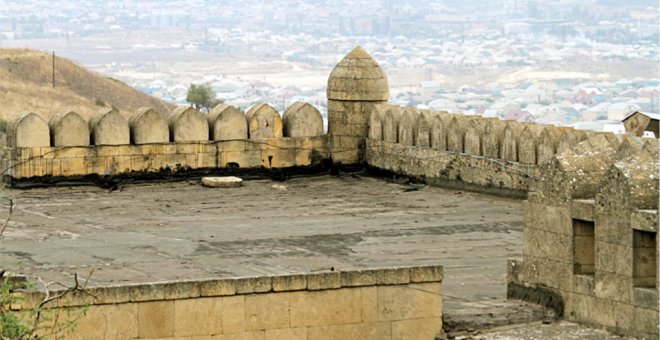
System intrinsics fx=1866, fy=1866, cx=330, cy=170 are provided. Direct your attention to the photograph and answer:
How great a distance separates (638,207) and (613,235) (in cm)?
32

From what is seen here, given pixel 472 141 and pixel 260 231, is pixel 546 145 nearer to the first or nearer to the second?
pixel 472 141

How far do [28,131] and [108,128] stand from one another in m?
1.08

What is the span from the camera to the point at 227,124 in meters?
25.4

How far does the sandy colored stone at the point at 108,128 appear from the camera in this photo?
2430 cm

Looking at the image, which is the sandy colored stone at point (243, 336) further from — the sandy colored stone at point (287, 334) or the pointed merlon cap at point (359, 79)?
the pointed merlon cap at point (359, 79)

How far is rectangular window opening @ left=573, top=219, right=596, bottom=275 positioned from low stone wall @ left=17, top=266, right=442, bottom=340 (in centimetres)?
117

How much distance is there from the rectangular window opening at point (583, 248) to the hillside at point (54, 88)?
300 ft

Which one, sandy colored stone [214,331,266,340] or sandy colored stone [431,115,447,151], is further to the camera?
sandy colored stone [431,115,447,151]

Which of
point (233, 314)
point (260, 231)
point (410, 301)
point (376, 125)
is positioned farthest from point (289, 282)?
point (376, 125)

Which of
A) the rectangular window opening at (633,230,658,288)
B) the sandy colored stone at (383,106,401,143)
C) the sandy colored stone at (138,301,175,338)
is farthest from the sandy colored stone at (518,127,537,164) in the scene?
the sandy colored stone at (138,301,175,338)

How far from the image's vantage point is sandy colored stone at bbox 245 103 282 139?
25641 millimetres

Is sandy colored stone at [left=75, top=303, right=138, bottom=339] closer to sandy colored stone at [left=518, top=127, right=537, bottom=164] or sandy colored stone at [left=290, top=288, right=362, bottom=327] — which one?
sandy colored stone at [left=290, top=288, right=362, bottom=327]

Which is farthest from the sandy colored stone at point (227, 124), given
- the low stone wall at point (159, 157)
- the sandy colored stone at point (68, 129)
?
the sandy colored stone at point (68, 129)

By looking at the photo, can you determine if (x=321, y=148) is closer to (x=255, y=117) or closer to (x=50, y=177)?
→ (x=255, y=117)
